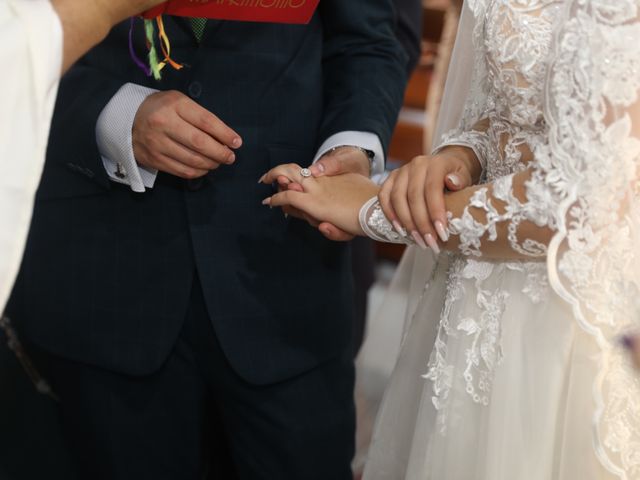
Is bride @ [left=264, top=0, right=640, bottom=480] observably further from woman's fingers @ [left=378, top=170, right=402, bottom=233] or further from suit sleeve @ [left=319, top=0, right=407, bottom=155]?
suit sleeve @ [left=319, top=0, right=407, bottom=155]

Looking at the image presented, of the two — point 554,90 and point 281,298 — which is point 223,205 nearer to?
point 281,298

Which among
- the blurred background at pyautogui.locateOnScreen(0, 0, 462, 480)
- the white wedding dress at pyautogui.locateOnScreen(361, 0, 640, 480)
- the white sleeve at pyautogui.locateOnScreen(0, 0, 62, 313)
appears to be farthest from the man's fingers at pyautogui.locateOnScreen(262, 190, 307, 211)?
the blurred background at pyautogui.locateOnScreen(0, 0, 462, 480)

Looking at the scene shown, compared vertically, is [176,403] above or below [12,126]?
below

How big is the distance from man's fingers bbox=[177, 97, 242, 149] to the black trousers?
29 cm

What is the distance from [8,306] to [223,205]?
0.72m

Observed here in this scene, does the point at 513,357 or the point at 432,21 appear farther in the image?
the point at 432,21

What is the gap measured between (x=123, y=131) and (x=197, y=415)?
0.56m

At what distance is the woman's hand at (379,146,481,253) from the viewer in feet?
3.42

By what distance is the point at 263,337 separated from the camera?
4.48ft

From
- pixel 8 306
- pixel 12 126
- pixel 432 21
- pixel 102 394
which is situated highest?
pixel 432 21

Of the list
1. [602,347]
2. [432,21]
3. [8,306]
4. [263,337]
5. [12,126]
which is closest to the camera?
[12,126]

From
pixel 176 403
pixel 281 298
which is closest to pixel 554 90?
Result: pixel 281 298

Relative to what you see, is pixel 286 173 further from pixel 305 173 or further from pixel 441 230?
pixel 441 230

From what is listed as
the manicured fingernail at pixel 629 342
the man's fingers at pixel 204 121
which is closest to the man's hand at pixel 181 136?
the man's fingers at pixel 204 121
